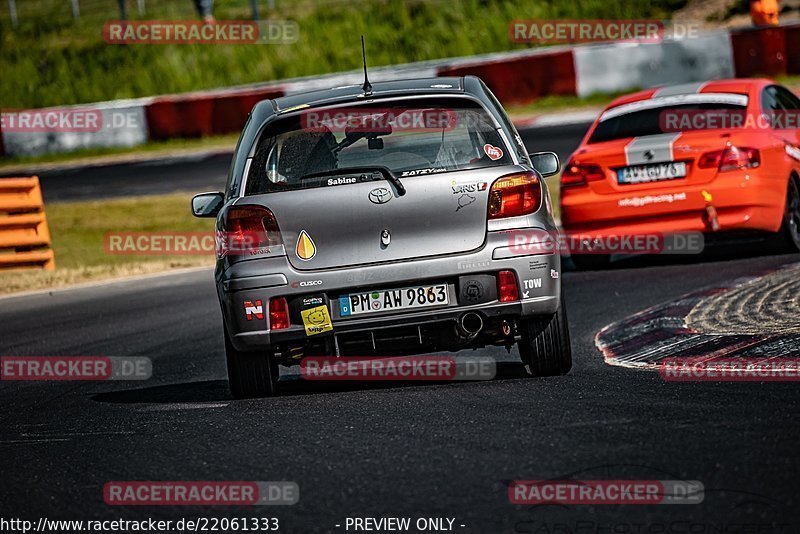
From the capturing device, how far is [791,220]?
11.7m

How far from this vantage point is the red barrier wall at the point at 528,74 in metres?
27.9

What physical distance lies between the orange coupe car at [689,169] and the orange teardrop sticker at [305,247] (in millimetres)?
5328

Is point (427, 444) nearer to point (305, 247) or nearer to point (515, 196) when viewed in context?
point (305, 247)

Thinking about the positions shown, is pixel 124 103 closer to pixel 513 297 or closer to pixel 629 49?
pixel 629 49

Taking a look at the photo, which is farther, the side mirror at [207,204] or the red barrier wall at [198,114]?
the red barrier wall at [198,114]

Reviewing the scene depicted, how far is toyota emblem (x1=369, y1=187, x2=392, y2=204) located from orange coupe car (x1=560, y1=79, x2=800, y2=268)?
5.20 meters

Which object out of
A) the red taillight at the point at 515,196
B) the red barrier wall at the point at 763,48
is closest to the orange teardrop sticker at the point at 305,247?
the red taillight at the point at 515,196

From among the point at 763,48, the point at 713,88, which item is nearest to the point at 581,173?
the point at 713,88

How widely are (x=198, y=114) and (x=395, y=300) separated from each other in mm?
23908

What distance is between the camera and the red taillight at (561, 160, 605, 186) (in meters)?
11.9

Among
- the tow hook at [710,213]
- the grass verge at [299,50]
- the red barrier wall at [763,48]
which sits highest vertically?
the grass verge at [299,50]

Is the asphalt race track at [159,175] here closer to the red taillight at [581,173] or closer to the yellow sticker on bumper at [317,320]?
the red taillight at [581,173]

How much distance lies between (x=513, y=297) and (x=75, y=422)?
7.42 feet

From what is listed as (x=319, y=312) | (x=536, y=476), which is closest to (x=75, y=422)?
(x=319, y=312)
